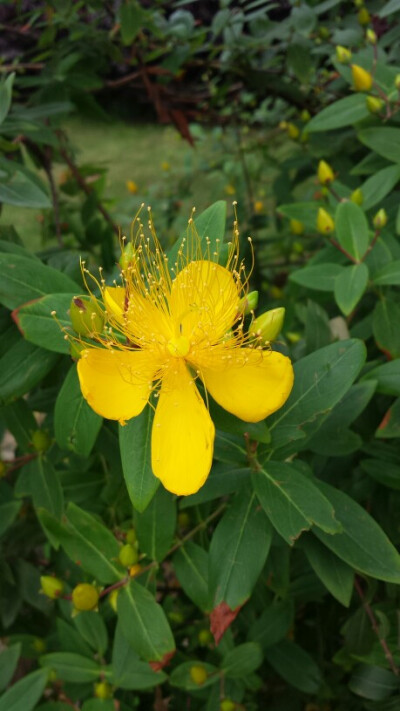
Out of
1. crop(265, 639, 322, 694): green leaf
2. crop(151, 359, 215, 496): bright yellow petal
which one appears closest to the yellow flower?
crop(151, 359, 215, 496): bright yellow petal

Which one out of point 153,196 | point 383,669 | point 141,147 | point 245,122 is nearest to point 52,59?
point 245,122

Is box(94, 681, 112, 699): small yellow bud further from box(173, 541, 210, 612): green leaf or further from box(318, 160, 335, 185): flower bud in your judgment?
box(318, 160, 335, 185): flower bud

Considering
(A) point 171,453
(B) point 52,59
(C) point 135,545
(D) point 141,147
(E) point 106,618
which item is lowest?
(D) point 141,147

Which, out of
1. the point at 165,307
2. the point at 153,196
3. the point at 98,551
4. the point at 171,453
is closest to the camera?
the point at 171,453

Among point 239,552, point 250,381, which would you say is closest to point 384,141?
point 250,381

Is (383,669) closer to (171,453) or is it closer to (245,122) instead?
(171,453)

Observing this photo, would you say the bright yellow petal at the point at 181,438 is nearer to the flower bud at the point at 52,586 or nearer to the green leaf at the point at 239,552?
the green leaf at the point at 239,552

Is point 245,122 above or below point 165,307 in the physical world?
below
